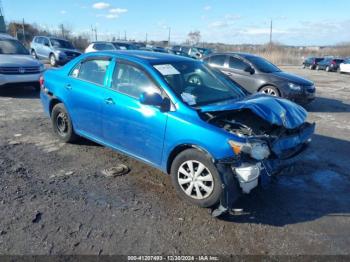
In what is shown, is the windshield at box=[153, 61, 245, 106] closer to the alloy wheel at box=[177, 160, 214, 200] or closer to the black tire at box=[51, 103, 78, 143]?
the alloy wheel at box=[177, 160, 214, 200]

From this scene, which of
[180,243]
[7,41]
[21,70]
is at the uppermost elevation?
[7,41]

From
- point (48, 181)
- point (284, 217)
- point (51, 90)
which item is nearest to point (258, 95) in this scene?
point (284, 217)

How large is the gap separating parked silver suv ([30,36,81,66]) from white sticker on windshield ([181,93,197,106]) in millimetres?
17432

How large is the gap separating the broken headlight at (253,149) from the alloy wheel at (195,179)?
423 millimetres

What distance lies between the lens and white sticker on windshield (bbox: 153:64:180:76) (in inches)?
169

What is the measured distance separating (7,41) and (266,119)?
9891 mm

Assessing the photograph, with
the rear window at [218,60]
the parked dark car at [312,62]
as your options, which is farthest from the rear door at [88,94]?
the parked dark car at [312,62]

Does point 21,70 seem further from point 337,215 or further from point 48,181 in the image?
point 337,215

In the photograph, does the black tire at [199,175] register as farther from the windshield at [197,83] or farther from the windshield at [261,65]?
the windshield at [261,65]

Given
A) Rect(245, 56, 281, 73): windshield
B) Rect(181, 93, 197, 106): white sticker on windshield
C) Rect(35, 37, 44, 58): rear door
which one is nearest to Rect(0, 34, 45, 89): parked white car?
Rect(245, 56, 281, 73): windshield

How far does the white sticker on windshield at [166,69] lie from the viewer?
4281 millimetres

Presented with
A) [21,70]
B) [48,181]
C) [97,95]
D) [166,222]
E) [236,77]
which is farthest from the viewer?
[236,77]

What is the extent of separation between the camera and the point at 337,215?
3.83 metres

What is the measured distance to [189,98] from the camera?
161 inches
